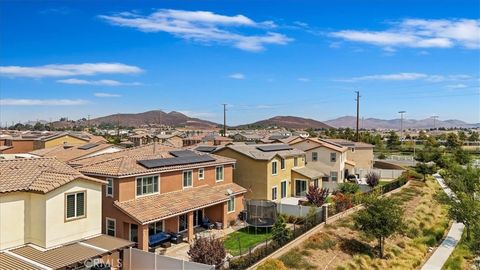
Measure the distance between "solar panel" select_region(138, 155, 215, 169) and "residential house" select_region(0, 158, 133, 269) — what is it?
20.0 ft

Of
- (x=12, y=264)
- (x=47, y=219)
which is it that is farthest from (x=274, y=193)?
(x=12, y=264)

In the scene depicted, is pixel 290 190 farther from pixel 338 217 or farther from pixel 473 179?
pixel 473 179

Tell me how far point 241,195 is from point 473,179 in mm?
27300

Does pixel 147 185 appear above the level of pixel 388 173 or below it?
above

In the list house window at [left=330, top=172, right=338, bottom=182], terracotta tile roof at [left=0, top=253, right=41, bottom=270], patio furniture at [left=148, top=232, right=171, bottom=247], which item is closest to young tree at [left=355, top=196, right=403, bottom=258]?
patio furniture at [left=148, top=232, right=171, bottom=247]

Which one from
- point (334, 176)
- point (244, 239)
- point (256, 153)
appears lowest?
point (244, 239)

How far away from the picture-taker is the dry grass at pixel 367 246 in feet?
89.4

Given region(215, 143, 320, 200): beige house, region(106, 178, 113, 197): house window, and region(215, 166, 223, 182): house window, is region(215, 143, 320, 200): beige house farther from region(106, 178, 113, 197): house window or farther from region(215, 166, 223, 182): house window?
region(106, 178, 113, 197): house window

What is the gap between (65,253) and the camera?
61.9 feet

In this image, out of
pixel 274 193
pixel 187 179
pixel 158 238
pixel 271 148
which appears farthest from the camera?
pixel 271 148

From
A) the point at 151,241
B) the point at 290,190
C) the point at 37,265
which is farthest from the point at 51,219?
the point at 290,190

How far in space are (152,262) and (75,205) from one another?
481cm

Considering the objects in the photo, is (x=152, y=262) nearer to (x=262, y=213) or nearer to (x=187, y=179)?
(x=187, y=179)

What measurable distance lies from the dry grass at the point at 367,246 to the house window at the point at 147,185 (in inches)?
403
